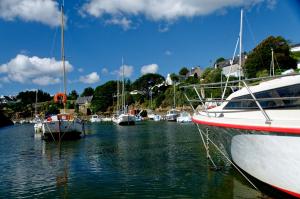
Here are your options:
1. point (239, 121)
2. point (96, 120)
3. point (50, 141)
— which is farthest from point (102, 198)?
point (96, 120)

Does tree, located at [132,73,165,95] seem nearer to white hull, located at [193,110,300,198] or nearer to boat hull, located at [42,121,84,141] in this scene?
boat hull, located at [42,121,84,141]

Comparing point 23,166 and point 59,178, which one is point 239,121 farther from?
point 23,166

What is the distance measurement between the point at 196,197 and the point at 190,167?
5.44m

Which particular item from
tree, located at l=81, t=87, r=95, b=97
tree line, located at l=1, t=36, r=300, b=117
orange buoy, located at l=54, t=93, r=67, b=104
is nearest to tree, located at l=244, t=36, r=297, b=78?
tree line, located at l=1, t=36, r=300, b=117

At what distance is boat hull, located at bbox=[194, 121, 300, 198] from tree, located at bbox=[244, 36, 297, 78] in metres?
62.5

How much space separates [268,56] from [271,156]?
67.3 meters

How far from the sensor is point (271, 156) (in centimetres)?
973

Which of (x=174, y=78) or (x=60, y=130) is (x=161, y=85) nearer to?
(x=174, y=78)

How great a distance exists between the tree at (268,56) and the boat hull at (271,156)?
205ft

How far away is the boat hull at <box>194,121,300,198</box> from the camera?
29.7 feet

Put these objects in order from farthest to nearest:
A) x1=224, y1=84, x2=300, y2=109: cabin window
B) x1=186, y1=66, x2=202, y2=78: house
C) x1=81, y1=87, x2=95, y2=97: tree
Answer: x1=81, y1=87, x2=95, y2=97: tree → x1=186, y1=66, x2=202, y2=78: house → x1=224, y1=84, x2=300, y2=109: cabin window

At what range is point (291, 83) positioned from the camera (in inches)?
424

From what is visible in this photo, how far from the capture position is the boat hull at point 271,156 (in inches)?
357

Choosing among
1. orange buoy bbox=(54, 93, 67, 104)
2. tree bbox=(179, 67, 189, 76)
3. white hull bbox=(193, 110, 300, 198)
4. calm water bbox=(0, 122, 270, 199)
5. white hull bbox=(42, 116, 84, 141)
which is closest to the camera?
white hull bbox=(193, 110, 300, 198)
